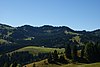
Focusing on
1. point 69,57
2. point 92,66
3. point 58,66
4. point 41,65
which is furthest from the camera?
point 69,57

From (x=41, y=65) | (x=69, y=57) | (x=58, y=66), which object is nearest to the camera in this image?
(x=58, y=66)

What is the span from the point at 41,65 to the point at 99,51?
1820 inches

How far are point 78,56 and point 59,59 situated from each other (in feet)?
53.4

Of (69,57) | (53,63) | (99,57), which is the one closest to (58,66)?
(53,63)

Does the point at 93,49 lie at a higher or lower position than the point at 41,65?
higher

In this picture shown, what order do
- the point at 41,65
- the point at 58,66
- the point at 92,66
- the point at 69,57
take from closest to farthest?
the point at 92,66, the point at 58,66, the point at 41,65, the point at 69,57

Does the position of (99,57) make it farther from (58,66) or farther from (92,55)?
(58,66)

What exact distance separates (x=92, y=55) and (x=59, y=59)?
25596 millimetres

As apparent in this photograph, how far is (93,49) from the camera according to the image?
17262 centimetres

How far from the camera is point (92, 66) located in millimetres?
130625

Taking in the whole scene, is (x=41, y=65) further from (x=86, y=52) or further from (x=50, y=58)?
(x=86, y=52)

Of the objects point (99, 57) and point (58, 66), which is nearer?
point (58, 66)

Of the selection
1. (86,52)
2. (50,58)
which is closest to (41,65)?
(50,58)

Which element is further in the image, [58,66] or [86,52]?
[86,52]
